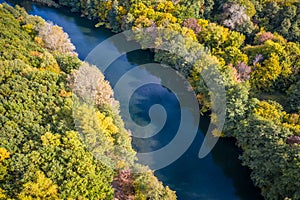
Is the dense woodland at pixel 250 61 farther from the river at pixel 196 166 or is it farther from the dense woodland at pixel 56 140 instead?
the dense woodland at pixel 56 140

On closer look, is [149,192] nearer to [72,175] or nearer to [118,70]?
[72,175]

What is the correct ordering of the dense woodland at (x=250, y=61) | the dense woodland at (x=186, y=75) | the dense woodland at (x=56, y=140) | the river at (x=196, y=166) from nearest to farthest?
the dense woodland at (x=56, y=140)
the dense woodland at (x=186, y=75)
the dense woodland at (x=250, y=61)
the river at (x=196, y=166)

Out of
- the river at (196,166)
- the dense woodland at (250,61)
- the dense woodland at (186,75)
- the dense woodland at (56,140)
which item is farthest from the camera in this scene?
the river at (196,166)

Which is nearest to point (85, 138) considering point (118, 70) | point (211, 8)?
point (118, 70)

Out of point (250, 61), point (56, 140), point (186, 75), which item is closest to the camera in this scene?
point (56, 140)

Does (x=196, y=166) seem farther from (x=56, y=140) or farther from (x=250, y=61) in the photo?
(x=250, y=61)

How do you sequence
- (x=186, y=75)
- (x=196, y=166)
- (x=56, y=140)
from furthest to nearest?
(x=186, y=75) < (x=196, y=166) < (x=56, y=140)

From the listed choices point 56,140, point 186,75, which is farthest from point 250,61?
point 56,140

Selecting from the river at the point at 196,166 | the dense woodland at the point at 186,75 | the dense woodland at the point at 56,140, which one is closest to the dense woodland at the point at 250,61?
the dense woodland at the point at 186,75

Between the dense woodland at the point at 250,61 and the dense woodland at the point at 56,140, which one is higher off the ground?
the dense woodland at the point at 250,61
